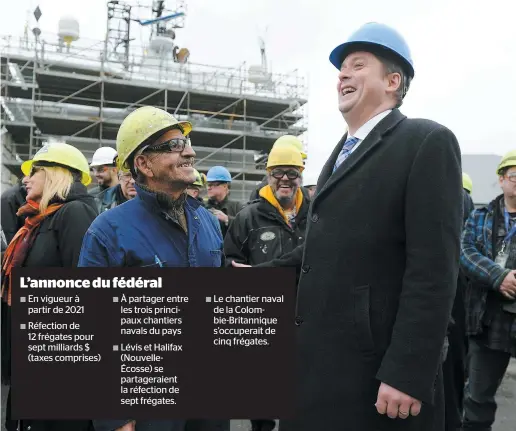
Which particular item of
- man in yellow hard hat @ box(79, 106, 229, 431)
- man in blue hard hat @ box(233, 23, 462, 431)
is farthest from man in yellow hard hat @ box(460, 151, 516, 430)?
man in yellow hard hat @ box(79, 106, 229, 431)

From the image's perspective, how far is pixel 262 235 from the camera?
3.40 meters

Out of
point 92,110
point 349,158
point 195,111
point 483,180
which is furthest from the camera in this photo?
point 195,111

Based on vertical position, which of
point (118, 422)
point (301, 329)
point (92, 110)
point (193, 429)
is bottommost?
point (193, 429)

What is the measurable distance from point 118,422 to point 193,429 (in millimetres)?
381

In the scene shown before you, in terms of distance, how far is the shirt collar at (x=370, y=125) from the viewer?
1.67 m

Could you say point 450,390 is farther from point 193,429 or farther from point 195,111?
point 195,111

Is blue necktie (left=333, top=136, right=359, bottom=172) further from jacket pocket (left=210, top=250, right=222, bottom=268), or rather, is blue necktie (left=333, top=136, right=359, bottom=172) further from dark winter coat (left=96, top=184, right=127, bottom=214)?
dark winter coat (left=96, top=184, right=127, bottom=214)

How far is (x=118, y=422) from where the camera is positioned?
5.02 ft

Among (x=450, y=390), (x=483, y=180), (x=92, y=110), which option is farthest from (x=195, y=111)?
(x=450, y=390)

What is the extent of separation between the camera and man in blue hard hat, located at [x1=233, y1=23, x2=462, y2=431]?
143 cm

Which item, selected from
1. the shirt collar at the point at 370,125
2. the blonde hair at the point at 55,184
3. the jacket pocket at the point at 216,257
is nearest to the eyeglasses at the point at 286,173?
the blonde hair at the point at 55,184

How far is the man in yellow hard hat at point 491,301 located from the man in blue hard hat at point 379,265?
171 cm

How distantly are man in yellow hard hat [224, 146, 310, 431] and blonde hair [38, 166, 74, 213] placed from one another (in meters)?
1.17

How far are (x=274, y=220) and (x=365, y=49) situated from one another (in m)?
1.88
